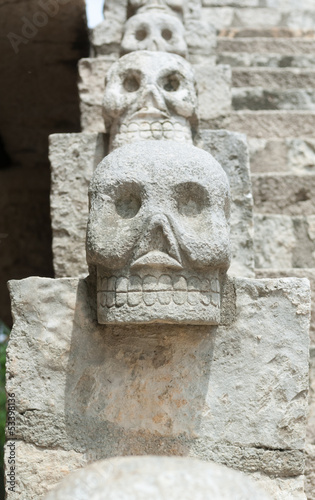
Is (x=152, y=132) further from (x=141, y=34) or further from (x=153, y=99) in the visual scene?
(x=141, y=34)

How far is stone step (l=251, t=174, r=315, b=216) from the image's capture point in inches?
131

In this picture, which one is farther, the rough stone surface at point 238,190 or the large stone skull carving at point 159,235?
the rough stone surface at point 238,190

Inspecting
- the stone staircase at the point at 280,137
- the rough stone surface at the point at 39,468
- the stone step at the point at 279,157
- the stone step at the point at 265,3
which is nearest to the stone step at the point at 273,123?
the stone staircase at the point at 280,137

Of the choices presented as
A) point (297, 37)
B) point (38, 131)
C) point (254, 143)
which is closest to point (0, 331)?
point (38, 131)

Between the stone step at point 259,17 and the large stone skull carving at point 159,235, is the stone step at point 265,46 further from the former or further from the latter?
the large stone skull carving at point 159,235

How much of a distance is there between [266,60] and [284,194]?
153 centimetres

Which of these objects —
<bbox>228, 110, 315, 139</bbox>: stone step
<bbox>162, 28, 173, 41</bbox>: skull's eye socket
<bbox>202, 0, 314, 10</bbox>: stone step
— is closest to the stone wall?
<bbox>162, 28, 173, 41</bbox>: skull's eye socket

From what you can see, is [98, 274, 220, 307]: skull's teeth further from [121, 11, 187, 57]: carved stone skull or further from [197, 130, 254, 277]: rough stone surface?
[121, 11, 187, 57]: carved stone skull

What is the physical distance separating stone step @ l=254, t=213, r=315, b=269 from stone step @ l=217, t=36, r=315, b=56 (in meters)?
1.97

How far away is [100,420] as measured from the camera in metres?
2.20

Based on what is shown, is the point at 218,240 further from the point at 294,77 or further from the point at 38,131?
the point at 38,131

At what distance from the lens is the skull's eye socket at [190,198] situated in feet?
6.84

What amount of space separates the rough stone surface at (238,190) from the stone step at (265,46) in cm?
207

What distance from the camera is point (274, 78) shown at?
4316 mm
